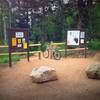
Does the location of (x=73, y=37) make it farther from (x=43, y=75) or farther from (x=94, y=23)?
(x=43, y=75)

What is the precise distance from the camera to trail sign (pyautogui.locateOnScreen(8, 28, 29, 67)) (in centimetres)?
831

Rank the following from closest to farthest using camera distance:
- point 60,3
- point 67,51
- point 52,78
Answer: point 52,78
point 67,51
point 60,3

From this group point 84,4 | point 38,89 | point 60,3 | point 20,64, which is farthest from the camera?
point 60,3

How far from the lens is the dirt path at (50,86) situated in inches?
222

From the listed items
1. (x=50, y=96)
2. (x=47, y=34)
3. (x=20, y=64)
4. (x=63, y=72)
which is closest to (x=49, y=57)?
(x=20, y=64)

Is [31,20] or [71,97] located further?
[31,20]

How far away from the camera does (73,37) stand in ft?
34.8

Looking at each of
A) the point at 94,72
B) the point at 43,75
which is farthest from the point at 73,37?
the point at 43,75

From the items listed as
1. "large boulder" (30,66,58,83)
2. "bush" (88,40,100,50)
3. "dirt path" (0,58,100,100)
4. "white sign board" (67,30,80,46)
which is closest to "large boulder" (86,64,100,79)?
"dirt path" (0,58,100,100)

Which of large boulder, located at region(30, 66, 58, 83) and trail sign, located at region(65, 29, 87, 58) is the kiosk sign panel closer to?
large boulder, located at region(30, 66, 58, 83)

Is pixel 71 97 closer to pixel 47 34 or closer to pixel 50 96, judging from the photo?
pixel 50 96

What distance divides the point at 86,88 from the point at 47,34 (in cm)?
1067

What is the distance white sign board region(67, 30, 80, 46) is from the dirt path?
2.54 metres

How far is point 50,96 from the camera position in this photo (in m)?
5.65
